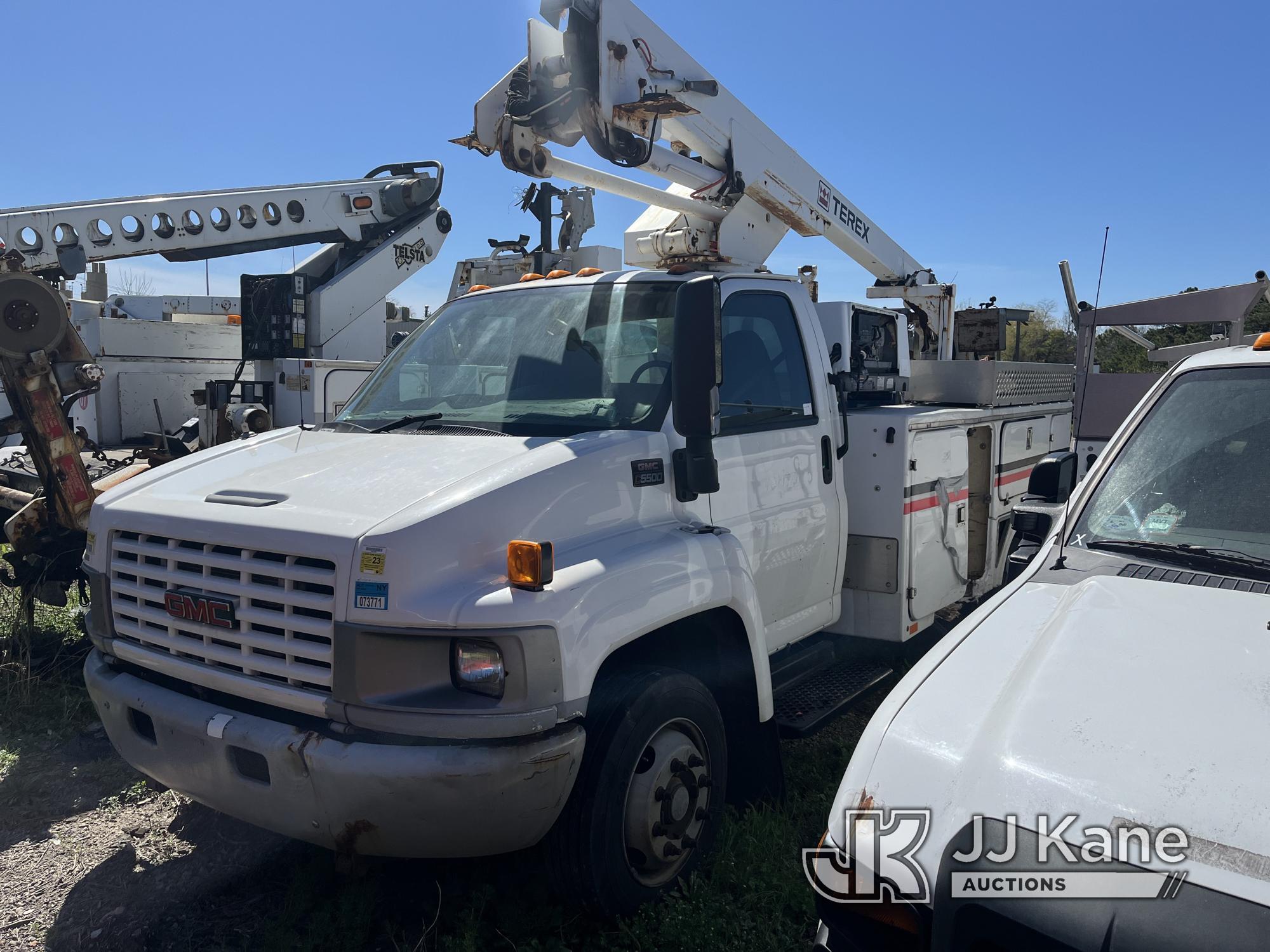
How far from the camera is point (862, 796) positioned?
188cm

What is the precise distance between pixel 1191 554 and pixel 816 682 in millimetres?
2095

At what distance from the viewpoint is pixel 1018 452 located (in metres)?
6.29

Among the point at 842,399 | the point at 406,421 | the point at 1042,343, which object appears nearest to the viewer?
the point at 406,421

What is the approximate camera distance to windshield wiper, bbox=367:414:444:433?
3.68m

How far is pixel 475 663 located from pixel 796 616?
2.01m

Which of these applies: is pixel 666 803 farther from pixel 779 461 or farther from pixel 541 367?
pixel 541 367

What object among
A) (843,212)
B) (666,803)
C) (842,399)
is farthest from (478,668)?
(843,212)

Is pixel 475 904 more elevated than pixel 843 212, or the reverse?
pixel 843 212

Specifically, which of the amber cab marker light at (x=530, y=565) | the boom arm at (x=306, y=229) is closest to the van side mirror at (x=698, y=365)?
the amber cab marker light at (x=530, y=565)

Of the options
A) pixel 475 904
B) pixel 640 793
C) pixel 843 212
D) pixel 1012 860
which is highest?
pixel 843 212

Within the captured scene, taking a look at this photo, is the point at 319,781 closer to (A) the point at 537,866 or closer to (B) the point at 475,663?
(B) the point at 475,663

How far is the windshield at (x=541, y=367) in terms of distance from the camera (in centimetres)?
351

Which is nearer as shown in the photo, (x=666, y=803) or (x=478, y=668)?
(x=478, y=668)

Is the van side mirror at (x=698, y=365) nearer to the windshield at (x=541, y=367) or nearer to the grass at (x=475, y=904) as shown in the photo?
the windshield at (x=541, y=367)
